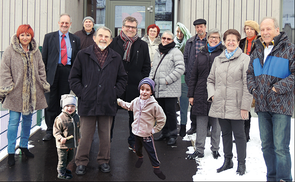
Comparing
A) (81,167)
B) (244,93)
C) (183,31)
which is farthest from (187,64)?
(81,167)

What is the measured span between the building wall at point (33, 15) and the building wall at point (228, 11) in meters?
3.26

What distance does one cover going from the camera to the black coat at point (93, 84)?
13.1 feet

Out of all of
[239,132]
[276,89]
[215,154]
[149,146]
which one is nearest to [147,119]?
[149,146]

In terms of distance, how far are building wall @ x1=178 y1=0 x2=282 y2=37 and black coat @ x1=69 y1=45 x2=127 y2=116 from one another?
4.68 metres

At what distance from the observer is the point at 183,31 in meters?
6.18

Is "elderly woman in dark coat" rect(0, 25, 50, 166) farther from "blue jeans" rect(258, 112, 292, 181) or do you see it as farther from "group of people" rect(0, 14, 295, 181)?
"blue jeans" rect(258, 112, 292, 181)

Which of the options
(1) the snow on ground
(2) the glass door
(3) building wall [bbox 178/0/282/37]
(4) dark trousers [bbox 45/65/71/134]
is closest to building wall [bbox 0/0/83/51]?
(2) the glass door

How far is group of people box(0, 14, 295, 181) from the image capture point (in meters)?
3.53

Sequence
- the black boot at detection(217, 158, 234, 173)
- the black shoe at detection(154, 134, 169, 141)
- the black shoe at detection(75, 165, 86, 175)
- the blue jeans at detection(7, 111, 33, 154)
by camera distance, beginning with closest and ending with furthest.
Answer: the black shoe at detection(75, 165, 86, 175), the black boot at detection(217, 158, 234, 173), the blue jeans at detection(7, 111, 33, 154), the black shoe at detection(154, 134, 169, 141)

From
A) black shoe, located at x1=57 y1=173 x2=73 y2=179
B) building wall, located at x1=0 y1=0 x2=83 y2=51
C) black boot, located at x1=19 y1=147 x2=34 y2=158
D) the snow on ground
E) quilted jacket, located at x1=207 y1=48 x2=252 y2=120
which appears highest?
building wall, located at x1=0 y1=0 x2=83 y2=51

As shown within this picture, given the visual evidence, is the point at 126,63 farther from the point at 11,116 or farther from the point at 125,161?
the point at 11,116

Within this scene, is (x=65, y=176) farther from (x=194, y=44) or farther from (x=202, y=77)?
(x=194, y=44)

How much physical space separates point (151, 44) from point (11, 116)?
9.48 ft

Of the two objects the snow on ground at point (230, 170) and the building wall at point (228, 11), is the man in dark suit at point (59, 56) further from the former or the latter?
the building wall at point (228, 11)
